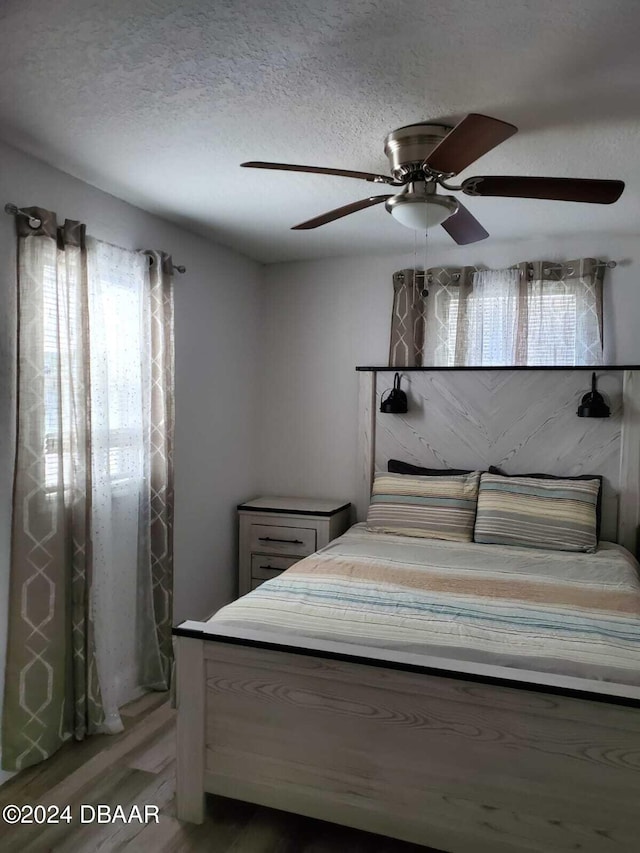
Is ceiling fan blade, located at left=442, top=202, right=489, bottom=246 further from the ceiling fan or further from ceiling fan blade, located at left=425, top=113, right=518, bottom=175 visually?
ceiling fan blade, located at left=425, top=113, right=518, bottom=175

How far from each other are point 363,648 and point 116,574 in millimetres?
1451

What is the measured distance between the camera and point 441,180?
2.04 m

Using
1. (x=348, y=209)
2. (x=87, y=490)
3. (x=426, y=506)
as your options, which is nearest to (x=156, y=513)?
(x=87, y=490)

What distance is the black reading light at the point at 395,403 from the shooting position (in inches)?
146

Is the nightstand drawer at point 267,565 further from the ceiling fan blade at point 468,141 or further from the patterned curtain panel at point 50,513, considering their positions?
the ceiling fan blade at point 468,141

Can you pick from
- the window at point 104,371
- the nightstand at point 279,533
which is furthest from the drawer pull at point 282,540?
the window at point 104,371

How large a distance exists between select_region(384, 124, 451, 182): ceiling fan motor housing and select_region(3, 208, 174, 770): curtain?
1314mm

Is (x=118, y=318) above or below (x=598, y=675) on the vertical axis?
above

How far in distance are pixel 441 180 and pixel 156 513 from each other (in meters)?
1.98

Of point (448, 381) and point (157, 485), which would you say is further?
point (448, 381)

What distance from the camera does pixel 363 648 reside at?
1.84 metres

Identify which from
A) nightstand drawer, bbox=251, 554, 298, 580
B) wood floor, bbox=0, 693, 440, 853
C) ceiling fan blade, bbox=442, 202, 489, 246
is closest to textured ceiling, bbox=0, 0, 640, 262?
ceiling fan blade, bbox=442, 202, 489, 246

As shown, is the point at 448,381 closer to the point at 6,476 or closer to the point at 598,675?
the point at 598,675

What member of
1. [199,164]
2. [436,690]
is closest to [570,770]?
[436,690]
